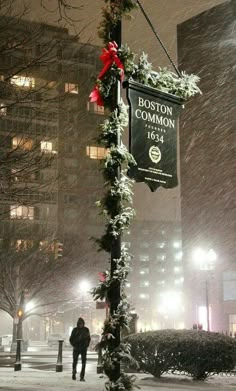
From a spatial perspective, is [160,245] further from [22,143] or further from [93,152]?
[22,143]

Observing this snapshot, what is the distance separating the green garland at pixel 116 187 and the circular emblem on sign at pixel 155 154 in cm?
36

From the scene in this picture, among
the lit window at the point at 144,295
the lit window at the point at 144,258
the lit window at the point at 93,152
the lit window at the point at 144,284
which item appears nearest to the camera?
the lit window at the point at 93,152

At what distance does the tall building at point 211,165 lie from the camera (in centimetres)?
5581

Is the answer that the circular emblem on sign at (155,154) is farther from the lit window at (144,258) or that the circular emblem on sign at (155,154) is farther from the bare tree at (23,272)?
the lit window at (144,258)

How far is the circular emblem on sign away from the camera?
684 centimetres

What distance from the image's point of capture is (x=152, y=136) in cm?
688

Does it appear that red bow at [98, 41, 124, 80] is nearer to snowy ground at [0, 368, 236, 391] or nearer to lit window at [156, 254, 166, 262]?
snowy ground at [0, 368, 236, 391]

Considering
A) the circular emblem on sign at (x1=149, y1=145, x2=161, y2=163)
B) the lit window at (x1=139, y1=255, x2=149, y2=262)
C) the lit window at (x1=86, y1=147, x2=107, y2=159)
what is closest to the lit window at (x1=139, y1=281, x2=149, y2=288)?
the lit window at (x1=139, y1=255, x2=149, y2=262)

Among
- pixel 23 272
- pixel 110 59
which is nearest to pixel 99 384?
pixel 110 59

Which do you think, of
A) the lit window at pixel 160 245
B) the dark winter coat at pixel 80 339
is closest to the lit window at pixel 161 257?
the lit window at pixel 160 245

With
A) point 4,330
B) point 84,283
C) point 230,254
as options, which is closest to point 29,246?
point 84,283

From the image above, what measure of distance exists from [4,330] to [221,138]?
4229cm

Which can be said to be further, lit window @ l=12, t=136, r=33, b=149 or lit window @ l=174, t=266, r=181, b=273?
lit window @ l=174, t=266, r=181, b=273

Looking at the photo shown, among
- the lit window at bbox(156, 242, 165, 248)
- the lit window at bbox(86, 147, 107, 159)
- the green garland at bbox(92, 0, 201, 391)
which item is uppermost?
the lit window at bbox(86, 147, 107, 159)
